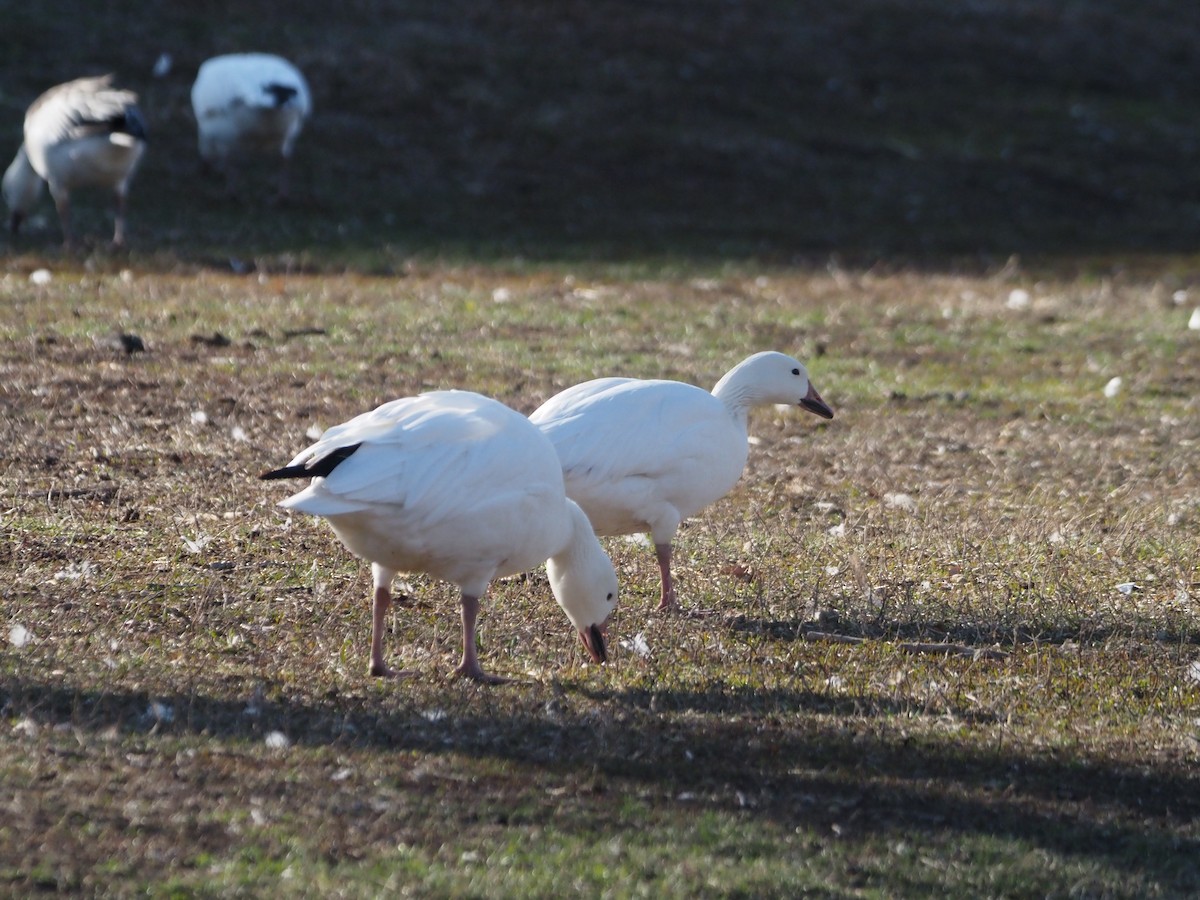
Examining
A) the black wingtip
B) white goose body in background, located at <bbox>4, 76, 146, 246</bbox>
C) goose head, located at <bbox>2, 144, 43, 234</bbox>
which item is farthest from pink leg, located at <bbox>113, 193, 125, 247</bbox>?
the black wingtip

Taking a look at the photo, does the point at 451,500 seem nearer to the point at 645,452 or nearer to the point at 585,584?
the point at 585,584

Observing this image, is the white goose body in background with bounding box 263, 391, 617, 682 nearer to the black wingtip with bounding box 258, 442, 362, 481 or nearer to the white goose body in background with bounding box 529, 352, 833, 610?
the black wingtip with bounding box 258, 442, 362, 481

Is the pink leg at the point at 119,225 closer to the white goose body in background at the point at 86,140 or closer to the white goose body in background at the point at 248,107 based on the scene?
the white goose body in background at the point at 86,140

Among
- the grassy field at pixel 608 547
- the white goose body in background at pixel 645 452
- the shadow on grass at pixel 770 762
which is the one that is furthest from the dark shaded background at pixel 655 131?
the shadow on grass at pixel 770 762

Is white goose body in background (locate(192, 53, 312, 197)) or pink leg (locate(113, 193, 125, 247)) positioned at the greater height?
white goose body in background (locate(192, 53, 312, 197))

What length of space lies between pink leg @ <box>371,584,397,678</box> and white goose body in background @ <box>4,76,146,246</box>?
8.29 metres

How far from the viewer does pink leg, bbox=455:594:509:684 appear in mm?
4938

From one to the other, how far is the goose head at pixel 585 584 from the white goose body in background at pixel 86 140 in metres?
8.32

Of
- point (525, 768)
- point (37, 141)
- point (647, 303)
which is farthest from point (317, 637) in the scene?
point (37, 141)

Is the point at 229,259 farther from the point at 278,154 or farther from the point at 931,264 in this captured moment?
the point at 931,264

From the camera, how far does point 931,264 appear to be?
51.4 ft

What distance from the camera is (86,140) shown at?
12.6 m

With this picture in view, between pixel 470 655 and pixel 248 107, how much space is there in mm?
11110

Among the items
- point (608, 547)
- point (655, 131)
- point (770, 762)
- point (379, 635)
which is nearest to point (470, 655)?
point (379, 635)
